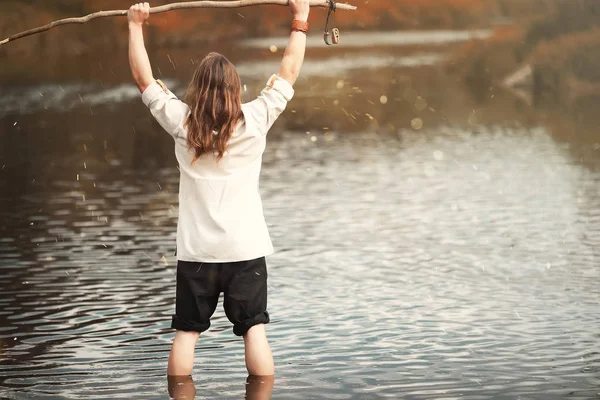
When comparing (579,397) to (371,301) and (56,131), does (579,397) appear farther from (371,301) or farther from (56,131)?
(56,131)

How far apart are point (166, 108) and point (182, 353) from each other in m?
1.18

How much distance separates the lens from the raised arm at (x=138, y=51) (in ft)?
21.1

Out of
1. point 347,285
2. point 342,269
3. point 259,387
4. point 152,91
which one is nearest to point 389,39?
point 342,269

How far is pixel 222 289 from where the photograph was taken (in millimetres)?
6410

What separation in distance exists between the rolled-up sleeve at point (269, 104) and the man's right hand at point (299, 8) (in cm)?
39

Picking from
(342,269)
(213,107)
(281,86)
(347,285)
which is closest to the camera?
(213,107)

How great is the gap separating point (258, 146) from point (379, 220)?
283 inches

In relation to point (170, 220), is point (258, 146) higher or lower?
higher

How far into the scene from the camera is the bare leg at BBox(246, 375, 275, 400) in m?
6.48

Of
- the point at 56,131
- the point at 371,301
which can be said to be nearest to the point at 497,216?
the point at 371,301

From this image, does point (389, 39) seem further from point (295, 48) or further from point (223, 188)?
point (223, 188)

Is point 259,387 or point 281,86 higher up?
point 281,86

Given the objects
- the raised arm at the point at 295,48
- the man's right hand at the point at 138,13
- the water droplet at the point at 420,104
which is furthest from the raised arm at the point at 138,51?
the water droplet at the point at 420,104

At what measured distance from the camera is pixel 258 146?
6340 mm
